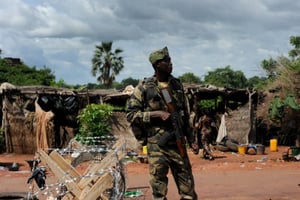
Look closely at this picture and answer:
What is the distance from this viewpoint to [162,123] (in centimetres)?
503

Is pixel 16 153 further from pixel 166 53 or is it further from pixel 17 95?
pixel 166 53

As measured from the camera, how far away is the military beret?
197 inches

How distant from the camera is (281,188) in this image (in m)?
9.60

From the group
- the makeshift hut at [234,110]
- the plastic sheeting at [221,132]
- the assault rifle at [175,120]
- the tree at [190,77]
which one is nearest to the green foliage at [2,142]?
the makeshift hut at [234,110]

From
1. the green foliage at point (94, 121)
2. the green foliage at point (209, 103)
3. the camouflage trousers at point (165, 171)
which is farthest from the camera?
the green foliage at point (209, 103)

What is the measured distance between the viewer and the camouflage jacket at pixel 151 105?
501cm

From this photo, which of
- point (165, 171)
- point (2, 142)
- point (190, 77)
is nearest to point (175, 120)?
point (165, 171)

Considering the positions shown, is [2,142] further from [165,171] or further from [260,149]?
[165,171]

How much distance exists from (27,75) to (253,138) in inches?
642

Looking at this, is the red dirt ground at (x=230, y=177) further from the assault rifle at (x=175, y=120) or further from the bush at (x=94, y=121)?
the assault rifle at (x=175, y=120)

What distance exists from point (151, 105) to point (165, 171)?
2.42 ft

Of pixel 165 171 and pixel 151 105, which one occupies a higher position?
pixel 151 105

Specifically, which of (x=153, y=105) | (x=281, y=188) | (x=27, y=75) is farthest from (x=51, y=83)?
(x=153, y=105)

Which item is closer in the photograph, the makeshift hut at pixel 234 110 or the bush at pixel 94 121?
the bush at pixel 94 121
